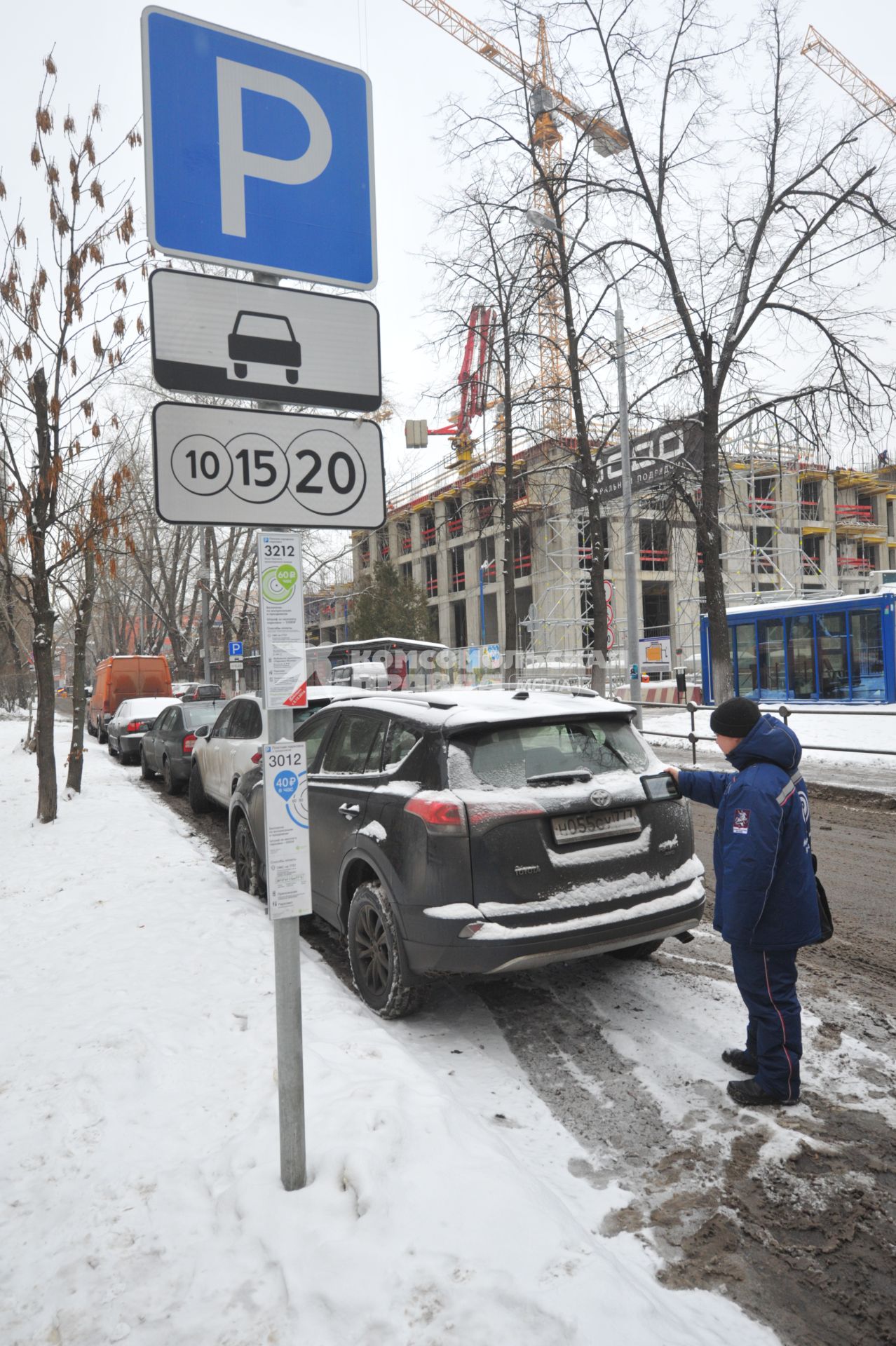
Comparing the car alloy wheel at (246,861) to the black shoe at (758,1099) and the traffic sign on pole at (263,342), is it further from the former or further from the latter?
the traffic sign on pole at (263,342)

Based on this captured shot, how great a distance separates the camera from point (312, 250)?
2734mm

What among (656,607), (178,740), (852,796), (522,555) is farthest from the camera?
(656,607)

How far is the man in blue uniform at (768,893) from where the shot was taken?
336 centimetres

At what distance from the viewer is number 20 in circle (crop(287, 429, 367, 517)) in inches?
103

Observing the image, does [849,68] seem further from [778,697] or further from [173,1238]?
[173,1238]

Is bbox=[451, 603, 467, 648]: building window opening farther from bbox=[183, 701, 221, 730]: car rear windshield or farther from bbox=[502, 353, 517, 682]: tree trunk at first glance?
bbox=[183, 701, 221, 730]: car rear windshield

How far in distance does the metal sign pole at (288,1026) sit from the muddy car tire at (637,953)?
282 centimetres

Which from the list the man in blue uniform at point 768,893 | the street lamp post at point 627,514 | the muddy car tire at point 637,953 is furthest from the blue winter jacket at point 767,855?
the street lamp post at point 627,514

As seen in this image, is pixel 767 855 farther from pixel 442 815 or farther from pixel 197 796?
pixel 197 796

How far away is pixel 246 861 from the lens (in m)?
6.82

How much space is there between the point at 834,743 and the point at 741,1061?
1264 centimetres

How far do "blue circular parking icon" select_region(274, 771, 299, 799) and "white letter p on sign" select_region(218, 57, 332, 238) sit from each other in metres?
1.64

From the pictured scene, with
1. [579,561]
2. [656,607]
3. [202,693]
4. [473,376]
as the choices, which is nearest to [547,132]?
[473,376]

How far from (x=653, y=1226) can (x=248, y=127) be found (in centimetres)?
365
